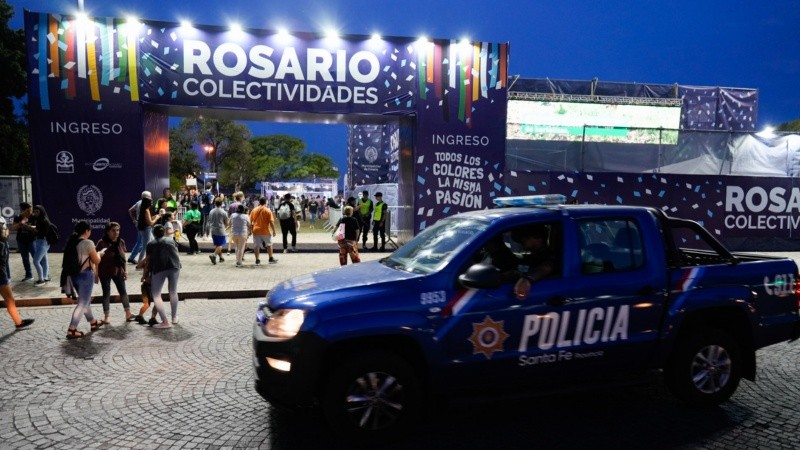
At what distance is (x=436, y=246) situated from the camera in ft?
14.8

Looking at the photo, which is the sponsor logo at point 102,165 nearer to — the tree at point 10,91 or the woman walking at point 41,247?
the woman walking at point 41,247

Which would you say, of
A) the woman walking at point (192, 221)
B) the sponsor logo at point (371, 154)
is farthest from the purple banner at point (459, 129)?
the sponsor logo at point (371, 154)

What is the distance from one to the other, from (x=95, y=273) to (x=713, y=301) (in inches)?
289

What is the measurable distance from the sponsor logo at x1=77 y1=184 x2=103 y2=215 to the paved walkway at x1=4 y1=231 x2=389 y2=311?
1.45m

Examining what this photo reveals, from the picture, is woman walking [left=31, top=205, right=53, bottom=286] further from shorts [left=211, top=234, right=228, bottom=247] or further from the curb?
shorts [left=211, top=234, right=228, bottom=247]

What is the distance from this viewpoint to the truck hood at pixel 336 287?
3.74m

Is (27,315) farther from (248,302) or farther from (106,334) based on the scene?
(248,302)

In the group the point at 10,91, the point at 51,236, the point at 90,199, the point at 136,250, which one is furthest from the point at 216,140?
the point at 51,236

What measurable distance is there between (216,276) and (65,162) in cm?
694

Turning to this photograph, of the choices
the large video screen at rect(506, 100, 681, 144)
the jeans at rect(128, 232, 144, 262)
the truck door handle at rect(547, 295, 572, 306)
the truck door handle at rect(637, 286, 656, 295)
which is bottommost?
the jeans at rect(128, 232, 144, 262)

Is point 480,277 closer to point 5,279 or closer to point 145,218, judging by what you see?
point 5,279

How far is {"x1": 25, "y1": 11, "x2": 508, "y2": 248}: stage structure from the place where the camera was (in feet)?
47.2

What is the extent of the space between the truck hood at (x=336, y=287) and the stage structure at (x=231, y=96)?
A: 1198 cm

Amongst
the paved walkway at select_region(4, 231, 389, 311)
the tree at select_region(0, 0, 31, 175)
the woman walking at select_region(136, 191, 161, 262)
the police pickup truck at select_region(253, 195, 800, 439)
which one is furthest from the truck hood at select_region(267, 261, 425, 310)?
the tree at select_region(0, 0, 31, 175)
